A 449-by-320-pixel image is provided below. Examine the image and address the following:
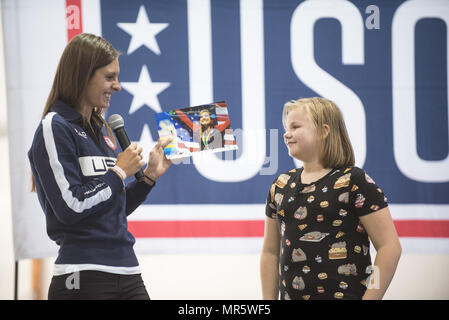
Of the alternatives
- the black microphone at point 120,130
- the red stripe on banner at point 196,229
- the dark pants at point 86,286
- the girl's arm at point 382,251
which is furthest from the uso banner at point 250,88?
the girl's arm at point 382,251

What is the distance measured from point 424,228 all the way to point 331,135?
61.7 inches

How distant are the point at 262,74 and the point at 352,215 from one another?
1.49m

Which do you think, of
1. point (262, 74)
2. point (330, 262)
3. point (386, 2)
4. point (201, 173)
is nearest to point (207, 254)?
point (201, 173)

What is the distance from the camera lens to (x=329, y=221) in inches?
52.8

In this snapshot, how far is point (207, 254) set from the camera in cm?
275

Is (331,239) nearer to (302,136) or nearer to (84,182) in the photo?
(302,136)

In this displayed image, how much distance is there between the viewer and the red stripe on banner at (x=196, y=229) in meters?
2.66

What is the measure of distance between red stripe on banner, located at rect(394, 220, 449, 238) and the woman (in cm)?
178

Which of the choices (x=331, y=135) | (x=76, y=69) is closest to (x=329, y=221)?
(x=331, y=135)

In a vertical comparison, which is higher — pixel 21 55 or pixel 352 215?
pixel 21 55

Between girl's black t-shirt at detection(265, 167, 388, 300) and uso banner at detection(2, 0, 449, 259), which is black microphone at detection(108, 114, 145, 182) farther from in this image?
uso banner at detection(2, 0, 449, 259)

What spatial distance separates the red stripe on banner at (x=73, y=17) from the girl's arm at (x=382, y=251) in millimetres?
2069

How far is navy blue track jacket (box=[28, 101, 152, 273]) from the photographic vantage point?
131 centimetres
